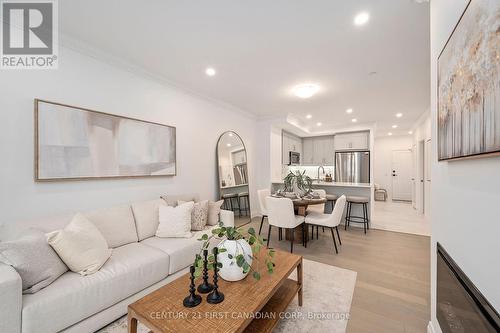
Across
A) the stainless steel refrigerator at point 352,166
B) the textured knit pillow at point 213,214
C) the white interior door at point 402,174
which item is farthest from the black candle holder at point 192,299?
the white interior door at point 402,174

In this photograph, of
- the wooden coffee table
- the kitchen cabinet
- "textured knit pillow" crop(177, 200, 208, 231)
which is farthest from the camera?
the kitchen cabinet

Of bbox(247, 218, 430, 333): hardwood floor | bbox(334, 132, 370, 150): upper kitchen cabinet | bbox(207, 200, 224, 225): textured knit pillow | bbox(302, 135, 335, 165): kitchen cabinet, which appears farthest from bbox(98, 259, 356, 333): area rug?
bbox(302, 135, 335, 165): kitchen cabinet

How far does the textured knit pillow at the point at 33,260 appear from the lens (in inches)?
53.3

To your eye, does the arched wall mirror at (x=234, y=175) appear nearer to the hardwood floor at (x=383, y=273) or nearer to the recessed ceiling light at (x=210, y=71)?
the hardwood floor at (x=383, y=273)

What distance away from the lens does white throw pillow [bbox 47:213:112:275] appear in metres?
1.60

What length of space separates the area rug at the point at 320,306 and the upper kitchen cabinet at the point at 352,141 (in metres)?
4.41

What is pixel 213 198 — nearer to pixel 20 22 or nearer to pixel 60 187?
pixel 60 187

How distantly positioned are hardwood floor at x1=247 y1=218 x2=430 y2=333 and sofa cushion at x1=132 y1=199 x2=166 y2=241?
195 cm

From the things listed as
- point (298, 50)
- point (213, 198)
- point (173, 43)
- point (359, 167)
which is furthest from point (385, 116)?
point (173, 43)

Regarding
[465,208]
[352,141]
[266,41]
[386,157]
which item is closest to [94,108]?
[266,41]

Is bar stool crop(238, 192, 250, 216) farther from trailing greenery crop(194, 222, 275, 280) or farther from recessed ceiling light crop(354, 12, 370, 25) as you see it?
recessed ceiling light crop(354, 12, 370, 25)

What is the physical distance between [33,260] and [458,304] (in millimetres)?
2630

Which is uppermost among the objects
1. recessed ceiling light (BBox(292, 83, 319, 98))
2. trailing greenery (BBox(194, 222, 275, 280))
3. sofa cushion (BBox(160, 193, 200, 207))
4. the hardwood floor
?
recessed ceiling light (BBox(292, 83, 319, 98))

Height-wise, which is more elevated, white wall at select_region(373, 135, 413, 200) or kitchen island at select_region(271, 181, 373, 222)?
white wall at select_region(373, 135, 413, 200)
